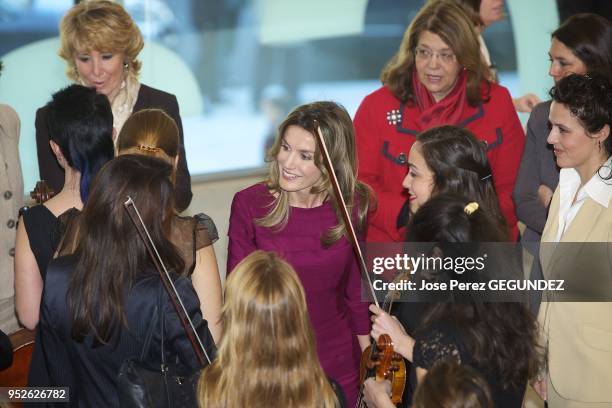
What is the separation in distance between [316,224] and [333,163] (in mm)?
209

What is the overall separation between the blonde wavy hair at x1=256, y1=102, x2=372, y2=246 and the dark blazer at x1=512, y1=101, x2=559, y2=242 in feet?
2.25

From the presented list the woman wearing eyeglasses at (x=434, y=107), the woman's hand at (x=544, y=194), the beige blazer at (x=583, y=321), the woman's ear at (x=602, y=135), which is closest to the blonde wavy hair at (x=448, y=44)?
the woman wearing eyeglasses at (x=434, y=107)

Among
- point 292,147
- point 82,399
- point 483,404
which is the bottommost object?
point 82,399

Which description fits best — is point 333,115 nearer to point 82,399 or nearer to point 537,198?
point 537,198

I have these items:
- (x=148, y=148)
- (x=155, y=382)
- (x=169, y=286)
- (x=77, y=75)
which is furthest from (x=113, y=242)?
(x=77, y=75)

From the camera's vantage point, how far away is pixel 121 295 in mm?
2379

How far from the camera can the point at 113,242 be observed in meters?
2.42

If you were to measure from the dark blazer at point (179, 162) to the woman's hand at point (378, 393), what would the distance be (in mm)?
1341

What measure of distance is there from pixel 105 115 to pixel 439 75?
1349mm

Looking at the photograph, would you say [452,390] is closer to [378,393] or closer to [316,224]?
[378,393]

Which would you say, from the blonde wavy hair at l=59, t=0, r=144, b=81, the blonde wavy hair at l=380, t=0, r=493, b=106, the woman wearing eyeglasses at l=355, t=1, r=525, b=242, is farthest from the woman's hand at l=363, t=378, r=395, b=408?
the blonde wavy hair at l=59, t=0, r=144, b=81

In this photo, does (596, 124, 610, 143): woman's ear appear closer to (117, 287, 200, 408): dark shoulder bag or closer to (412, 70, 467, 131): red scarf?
(412, 70, 467, 131): red scarf

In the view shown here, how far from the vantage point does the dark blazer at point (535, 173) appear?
139 inches

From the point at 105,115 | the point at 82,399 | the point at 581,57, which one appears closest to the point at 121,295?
the point at 82,399
